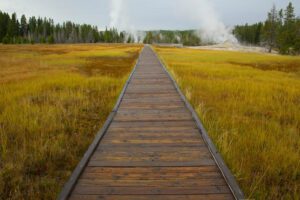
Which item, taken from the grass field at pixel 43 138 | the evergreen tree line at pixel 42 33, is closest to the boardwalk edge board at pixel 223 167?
the grass field at pixel 43 138

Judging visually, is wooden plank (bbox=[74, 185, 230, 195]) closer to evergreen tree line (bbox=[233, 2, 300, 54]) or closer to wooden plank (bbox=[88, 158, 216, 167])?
wooden plank (bbox=[88, 158, 216, 167])

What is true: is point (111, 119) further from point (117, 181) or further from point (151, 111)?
point (117, 181)

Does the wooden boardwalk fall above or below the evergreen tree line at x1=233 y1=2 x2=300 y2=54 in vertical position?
below

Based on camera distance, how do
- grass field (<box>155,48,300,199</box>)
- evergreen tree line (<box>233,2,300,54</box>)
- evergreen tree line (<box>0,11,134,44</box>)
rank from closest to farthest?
1. grass field (<box>155,48,300,199</box>)
2. evergreen tree line (<box>233,2,300,54</box>)
3. evergreen tree line (<box>0,11,134,44</box>)

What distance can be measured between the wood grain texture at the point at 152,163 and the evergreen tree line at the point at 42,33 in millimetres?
90224

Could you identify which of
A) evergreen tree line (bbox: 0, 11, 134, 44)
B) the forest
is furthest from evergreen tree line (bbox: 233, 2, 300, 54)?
evergreen tree line (bbox: 0, 11, 134, 44)

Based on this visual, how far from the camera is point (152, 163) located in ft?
12.1

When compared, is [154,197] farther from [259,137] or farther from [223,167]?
[259,137]

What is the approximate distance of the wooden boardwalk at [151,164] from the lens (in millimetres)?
3006

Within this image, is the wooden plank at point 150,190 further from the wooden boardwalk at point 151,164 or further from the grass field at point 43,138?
the grass field at point 43,138

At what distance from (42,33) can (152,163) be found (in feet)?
391

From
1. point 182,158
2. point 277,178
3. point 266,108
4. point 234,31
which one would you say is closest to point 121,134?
point 182,158

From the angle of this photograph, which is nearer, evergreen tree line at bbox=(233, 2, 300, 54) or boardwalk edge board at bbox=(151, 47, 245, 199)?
boardwalk edge board at bbox=(151, 47, 245, 199)

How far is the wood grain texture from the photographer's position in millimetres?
3009
